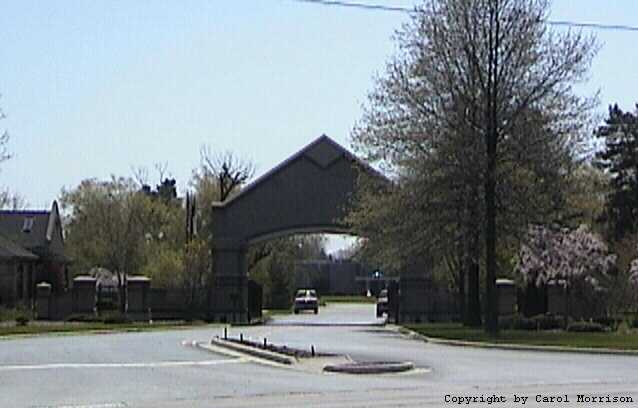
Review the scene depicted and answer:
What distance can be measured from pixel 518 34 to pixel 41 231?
47.9 m

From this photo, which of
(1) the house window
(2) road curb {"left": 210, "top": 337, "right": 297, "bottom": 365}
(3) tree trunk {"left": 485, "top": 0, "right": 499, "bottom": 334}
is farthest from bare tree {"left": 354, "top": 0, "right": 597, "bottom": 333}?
(1) the house window

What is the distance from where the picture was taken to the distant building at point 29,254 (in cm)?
7031

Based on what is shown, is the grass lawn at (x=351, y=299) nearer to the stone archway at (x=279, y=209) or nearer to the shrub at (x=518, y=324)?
the stone archway at (x=279, y=209)

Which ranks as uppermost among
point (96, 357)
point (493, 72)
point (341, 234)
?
point (493, 72)

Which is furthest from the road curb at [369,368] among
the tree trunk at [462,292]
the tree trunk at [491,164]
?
the tree trunk at [462,292]

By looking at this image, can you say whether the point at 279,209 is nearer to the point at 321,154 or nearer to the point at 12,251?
the point at 321,154

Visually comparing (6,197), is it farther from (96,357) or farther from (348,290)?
(96,357)

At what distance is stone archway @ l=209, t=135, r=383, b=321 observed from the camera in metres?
61.4

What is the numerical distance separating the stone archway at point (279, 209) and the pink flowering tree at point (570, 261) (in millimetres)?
12097

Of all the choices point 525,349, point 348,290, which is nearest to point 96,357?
point 525,349

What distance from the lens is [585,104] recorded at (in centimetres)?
4081

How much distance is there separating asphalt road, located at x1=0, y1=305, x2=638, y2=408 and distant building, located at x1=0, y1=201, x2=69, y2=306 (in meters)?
37.5

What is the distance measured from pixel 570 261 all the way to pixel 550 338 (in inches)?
578

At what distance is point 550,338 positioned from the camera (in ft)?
122
